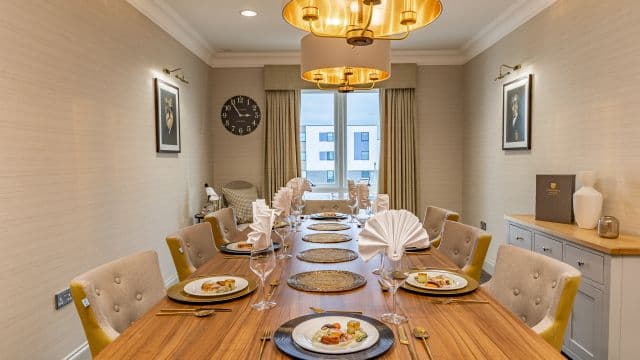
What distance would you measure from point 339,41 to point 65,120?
1.68 meters

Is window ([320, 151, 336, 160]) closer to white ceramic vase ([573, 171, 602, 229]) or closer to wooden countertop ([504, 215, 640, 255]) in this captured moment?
wooden countertop ([504, 215, 640, 255])

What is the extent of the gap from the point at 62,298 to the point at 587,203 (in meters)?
3.21

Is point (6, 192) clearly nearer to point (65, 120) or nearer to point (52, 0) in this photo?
point (65, 120)

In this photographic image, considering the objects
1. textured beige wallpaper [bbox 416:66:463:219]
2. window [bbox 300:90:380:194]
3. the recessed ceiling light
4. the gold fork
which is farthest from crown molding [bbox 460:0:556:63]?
the gold fork

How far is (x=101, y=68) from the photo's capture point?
3033 millimetres

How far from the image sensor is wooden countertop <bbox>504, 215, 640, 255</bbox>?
7.27ft

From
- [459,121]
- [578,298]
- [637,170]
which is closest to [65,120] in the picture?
[578,298]

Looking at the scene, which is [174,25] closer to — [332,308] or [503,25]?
[503,25]

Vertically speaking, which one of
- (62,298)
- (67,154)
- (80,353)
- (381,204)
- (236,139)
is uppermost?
(236,139)

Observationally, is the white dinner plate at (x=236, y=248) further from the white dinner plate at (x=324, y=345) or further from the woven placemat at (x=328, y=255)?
the white dinner plate at (x=324, y=345)

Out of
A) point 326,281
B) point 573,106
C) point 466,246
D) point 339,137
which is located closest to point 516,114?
point 573,106

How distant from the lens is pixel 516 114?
13.6ft

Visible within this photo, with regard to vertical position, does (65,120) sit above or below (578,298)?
above

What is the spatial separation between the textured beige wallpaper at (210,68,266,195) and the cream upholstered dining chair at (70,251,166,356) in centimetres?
410
